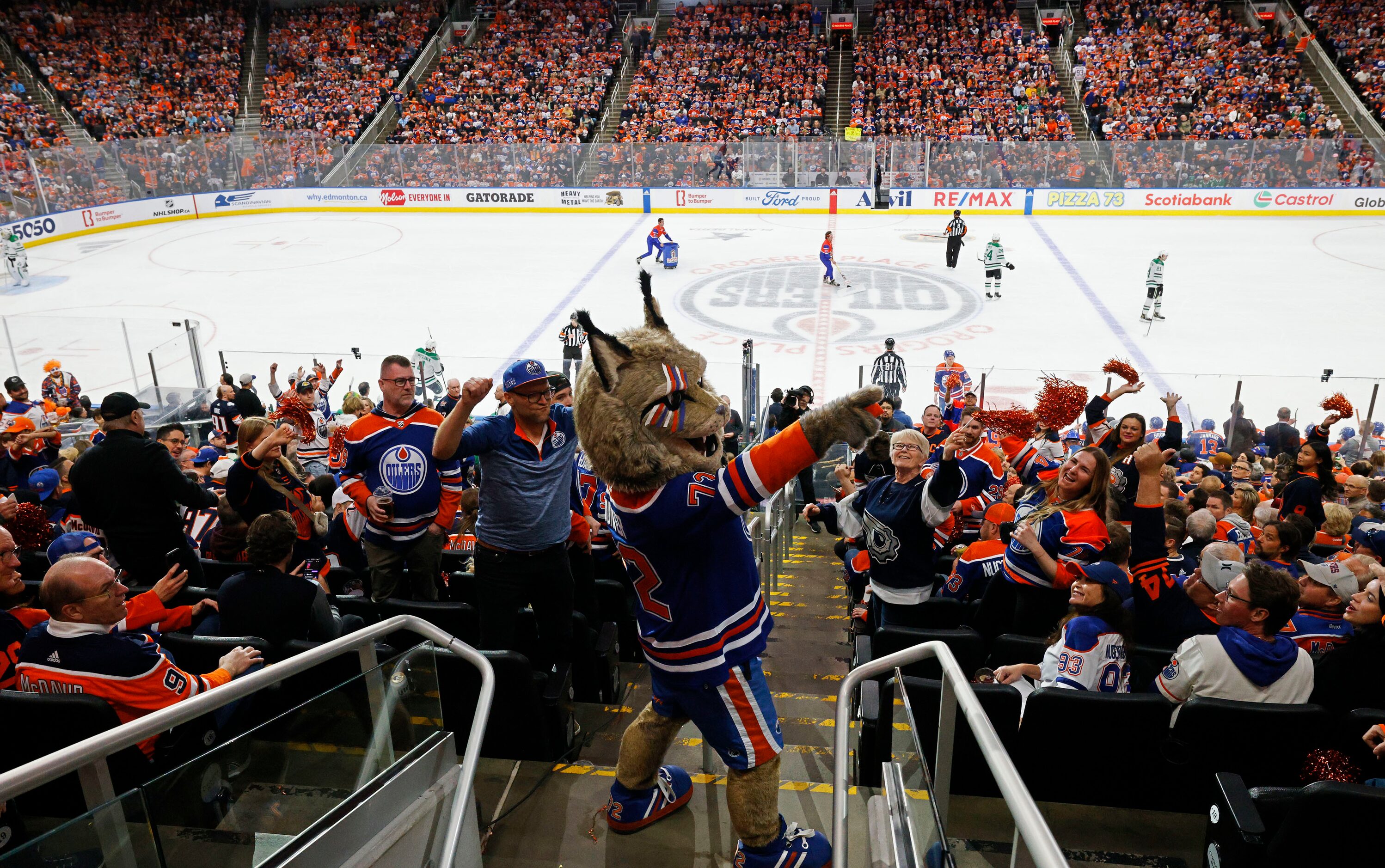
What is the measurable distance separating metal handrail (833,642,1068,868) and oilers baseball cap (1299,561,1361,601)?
2.19 m

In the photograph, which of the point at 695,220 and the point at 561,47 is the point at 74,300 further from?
the point at 561,47

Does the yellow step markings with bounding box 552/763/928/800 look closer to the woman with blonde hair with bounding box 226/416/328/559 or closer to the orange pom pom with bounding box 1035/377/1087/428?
the woman with blonde hair with bounding box 226/416/328/559

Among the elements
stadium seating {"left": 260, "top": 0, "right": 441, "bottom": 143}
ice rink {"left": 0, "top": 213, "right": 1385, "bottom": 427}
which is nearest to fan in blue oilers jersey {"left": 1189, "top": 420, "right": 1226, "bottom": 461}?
ice rink {"left": 0, "top": 213, "right": 1385, "bottom": 427}

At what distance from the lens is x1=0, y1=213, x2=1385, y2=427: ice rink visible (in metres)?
12.2

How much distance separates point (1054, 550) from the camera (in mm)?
3738

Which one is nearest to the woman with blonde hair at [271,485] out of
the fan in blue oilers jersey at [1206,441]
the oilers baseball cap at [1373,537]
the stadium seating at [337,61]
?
the oilers baseball cap at [1373,537]

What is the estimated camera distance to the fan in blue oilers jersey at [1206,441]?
9.59m

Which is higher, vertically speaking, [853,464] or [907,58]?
[907,58]

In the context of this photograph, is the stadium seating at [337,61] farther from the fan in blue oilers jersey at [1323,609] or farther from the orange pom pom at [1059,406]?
the fan in blue oilers jersey at [1323,609]

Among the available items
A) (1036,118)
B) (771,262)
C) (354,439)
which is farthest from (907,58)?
(354,439)

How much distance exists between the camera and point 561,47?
110 feet

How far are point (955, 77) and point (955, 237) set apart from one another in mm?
14615

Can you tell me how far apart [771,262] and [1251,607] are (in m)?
17.5

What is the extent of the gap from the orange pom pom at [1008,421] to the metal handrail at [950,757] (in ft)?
9.07
